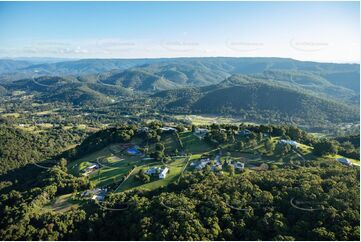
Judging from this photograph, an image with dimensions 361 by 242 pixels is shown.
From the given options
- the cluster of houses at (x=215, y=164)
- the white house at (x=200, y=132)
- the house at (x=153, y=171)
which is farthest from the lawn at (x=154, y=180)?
the white house at (x=200, y=132)

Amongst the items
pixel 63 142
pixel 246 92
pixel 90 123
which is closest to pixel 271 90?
pixel 246 92

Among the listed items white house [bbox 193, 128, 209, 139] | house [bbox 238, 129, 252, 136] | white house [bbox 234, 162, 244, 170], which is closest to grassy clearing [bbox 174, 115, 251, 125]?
white house [bbox 193, 128, 209, 139]

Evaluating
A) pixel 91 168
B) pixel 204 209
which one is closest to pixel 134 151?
pixel 91 168

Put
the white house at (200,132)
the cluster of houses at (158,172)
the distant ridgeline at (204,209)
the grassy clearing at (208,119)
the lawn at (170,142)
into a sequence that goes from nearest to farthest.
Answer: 1. the distant ridgeline at (204,209)
2. the cluster of houses at (158,172)
3. the lawn at (170,142)
4. the white house at (200,132)
5. the grassy clearing at (208,119)

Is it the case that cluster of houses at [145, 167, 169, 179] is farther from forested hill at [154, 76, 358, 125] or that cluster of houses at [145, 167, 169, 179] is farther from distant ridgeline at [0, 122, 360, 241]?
forested hill at [154, 76, 358, 125]

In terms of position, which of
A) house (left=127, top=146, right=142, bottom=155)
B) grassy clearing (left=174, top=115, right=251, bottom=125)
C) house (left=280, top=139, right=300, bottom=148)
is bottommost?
grassy clearing (left=174, top=115, right=251, bottom=125)

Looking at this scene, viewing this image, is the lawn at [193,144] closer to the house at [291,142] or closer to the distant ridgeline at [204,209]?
the distant ridgeline at [204,209]

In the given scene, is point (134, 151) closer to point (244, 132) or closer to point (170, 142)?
point (170, 142)
